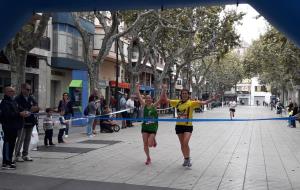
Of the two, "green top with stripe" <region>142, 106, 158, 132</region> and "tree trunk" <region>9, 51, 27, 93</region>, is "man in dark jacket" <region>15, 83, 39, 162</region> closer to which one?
"green top with stripe" <region>142, 106, 158, 132</region>

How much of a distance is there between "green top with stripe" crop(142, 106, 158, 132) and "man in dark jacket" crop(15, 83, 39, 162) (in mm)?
2491

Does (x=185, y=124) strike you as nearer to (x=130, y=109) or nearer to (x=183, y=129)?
(x=183, y=129)

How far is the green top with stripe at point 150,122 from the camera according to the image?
10.9 m

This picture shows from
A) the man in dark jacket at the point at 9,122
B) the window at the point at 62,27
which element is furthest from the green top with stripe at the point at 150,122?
the window at the point at 62,27

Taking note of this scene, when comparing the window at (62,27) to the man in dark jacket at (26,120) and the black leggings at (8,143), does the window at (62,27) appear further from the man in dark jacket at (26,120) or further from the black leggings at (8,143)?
the black leggings at (8,143)

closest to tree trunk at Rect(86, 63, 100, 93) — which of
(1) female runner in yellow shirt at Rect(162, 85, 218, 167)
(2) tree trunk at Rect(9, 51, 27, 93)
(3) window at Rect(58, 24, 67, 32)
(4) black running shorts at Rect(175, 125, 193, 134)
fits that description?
(2) tree trunk at Rect(9, 51, 27, 93)

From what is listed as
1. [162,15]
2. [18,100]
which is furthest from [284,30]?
[162,15]

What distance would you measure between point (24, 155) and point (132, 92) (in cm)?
1924

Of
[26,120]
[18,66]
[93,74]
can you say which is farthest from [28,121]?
[93,74]

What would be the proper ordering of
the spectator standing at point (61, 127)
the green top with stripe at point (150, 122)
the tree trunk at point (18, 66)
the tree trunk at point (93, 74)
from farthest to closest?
the tree trunk at point (93, 74) → the tree trunk at point (18, 66) → the spectator standing at point (61, 127) → the green top with stripe at point (150, 122)

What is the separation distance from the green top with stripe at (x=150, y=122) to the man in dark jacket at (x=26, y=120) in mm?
2491

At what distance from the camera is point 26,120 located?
1088 cm

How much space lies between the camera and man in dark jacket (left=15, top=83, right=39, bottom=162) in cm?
1070

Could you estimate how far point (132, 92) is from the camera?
3012cm
